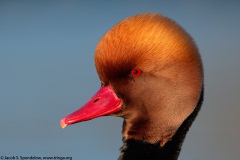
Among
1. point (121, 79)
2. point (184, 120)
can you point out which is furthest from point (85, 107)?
point (184, 120)

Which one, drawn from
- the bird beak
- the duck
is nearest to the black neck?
the duck

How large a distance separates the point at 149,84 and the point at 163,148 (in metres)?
0.30

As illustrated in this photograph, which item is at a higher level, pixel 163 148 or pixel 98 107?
pixel 98 107

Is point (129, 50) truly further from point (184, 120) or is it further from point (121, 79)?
point (184, 120)

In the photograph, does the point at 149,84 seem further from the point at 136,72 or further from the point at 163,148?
the point at 163,148

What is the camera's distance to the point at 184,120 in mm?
1666

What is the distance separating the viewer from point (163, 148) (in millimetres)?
1726

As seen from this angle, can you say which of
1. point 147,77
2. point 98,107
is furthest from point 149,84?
point 98,107

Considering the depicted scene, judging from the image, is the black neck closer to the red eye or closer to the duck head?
the duck head

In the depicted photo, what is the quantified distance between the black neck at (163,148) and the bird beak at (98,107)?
19 cm

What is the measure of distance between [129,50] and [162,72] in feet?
0.55

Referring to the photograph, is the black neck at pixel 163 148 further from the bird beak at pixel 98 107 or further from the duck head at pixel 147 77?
the bird beak at pixel 98 107

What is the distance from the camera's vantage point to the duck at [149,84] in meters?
1.60

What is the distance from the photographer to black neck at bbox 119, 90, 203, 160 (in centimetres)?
170
